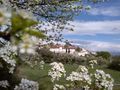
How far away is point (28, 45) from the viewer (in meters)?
1.40

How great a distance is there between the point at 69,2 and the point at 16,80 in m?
4.79

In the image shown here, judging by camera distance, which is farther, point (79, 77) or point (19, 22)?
point (79, 77)

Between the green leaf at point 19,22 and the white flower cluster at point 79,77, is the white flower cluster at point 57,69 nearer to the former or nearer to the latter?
the white flower cluster at point 79,77

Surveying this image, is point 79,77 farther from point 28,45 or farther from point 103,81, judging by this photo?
point 28,45

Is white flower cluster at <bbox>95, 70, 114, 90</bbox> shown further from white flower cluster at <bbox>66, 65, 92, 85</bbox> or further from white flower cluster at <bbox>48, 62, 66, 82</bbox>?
white flower cluster at <bbox>48, 62, 66, 82</bbox>

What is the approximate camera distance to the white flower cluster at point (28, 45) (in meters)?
1.38

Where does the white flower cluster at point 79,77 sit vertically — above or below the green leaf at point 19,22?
below

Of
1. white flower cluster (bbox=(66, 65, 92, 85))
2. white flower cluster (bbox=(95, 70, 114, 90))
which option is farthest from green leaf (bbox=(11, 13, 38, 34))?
white flower cluster (bbox=(66, 65, 92, 85))

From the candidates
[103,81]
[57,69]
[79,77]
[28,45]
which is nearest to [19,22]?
[28,45]

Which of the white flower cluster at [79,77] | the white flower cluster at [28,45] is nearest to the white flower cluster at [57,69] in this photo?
the white flower cluster at [79,77]

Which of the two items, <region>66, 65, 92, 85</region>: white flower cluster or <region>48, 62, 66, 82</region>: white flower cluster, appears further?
<region>48, 62, 66, 82</region>: white flower cluster

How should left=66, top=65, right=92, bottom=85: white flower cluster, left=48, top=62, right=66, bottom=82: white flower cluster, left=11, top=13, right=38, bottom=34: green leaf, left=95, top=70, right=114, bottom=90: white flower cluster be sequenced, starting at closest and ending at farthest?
left=11, top=13, right=38, bottom=34: green leaf < left=95, top=70, right=114, bottom=90: white flower cluster < left=66, top=65, right=92, bottom=85: white flower cluster < left=48, top=62, right=66, bottom=82: white flower cluster

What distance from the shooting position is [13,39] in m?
1.44

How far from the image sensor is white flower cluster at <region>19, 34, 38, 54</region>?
138 cm
